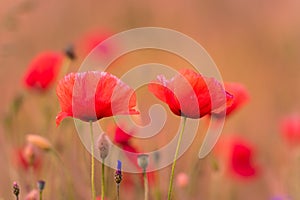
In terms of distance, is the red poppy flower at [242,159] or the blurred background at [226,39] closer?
the red poppy flower at [242,159]

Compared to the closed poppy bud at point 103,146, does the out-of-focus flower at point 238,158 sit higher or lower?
higher

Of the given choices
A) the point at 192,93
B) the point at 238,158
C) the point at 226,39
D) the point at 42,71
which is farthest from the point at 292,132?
the point at 226,39

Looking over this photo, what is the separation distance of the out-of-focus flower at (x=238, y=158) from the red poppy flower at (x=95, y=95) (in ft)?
3.54

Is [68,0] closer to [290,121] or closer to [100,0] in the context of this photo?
[100,0]

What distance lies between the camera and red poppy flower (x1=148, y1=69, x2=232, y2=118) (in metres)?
1.22

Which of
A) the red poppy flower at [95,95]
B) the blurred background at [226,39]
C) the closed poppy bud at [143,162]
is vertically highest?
the blurred background at [226,39]

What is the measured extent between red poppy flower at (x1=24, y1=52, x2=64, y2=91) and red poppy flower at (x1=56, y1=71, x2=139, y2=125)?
0.65 metres

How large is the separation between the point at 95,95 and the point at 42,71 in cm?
72

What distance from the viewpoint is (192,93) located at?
1224 millimetres

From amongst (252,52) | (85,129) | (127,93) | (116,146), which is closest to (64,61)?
(85,129)

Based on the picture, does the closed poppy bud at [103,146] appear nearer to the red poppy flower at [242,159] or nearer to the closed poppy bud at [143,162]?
the closed poppy bud at [143,162]

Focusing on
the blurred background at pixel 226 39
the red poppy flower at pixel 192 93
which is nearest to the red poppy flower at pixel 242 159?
the blurred background at pixel 226 39

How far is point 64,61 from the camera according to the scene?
77.5 inches

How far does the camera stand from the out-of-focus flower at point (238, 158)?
7.33 feet
